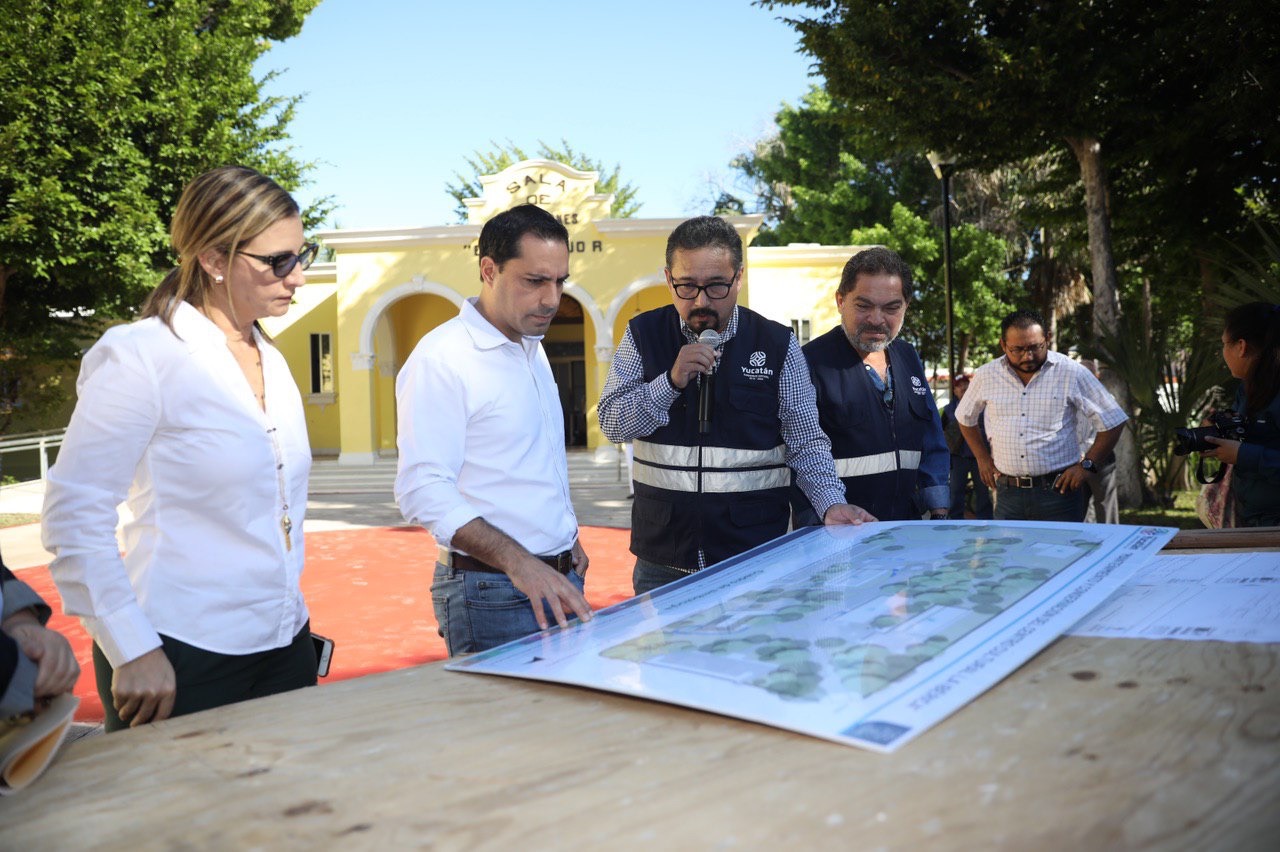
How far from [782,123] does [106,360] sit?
102ft

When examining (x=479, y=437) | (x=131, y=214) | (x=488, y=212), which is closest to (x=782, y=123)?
(x=488, y=212)

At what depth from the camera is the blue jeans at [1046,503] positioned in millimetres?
6359

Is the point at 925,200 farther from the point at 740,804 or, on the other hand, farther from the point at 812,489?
the point at 740,804

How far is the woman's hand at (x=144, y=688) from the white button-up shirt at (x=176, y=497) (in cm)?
2

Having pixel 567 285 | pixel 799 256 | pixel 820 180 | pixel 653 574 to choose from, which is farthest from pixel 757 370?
pixel 820 180

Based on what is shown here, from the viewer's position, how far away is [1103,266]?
1255 cm

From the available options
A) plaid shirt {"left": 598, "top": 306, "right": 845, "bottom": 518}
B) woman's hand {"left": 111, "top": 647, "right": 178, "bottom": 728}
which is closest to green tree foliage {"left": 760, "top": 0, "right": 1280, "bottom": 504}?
plaid shirt {"left": 598, "top": 306, "right": 845, "bottom": 518}

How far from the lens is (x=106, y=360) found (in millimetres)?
1940

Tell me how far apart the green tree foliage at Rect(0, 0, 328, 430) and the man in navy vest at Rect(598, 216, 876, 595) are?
1572cm

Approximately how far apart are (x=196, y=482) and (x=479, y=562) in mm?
787

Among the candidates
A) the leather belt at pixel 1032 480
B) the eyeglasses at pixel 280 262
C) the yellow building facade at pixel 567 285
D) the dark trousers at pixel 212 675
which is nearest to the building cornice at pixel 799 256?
the yellow building facade at pixel 567 285

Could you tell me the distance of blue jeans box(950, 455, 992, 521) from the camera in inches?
301

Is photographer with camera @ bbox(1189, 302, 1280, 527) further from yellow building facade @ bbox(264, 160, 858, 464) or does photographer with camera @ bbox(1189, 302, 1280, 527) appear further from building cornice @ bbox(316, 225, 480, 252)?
building cornice @ bbox(316, 225, 480, 252)

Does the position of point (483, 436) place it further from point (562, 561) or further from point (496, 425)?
point (562, 561)
